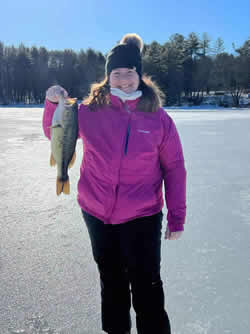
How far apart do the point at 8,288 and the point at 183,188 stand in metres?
1.40

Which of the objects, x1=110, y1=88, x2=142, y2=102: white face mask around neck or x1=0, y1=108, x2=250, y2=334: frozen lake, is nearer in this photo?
x1=110, y1=88, x2=142, y2=102: white face mask around neck

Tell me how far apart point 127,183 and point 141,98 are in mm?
470

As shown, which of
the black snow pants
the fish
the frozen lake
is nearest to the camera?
the fish

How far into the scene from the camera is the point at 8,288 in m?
2.06

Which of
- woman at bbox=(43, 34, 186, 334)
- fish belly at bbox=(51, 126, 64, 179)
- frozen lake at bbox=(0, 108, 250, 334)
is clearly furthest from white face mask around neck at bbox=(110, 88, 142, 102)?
frozen lake at bbox=(0, 108, 250, 334)

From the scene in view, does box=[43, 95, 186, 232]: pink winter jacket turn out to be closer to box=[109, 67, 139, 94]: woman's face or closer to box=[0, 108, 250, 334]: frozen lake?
box=[109, 67, 139, 94]: woman's face

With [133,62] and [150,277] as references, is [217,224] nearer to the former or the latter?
[150,277]

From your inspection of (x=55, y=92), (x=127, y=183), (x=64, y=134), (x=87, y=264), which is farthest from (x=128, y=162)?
(x=87, y=264)

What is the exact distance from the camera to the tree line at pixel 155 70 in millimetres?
39656

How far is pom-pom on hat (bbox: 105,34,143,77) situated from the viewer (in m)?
1.68

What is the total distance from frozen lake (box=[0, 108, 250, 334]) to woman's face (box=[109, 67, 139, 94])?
137 centimetres

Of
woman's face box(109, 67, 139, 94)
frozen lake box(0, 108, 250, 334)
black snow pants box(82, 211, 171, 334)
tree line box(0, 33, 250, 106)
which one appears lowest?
frozen lake box(0, 108, 250, 334)

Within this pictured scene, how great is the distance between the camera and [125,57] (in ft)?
5.49

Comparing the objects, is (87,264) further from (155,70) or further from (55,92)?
(155,70)
